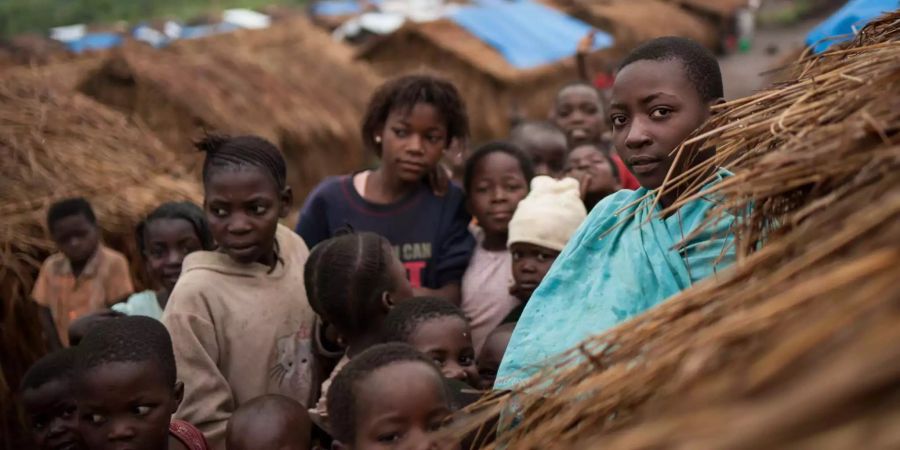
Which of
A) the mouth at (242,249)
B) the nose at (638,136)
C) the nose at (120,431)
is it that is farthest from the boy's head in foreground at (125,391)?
the nose at (638,136)

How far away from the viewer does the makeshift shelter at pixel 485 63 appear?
15094 mm

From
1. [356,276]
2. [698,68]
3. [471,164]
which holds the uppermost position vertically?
[471,164]

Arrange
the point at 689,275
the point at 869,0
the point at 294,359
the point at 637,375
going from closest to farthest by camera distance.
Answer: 1. the point at 637,375
2. the point at 689,275
3. the point at 294,359
4. the point at 869,0

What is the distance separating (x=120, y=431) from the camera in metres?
2.88

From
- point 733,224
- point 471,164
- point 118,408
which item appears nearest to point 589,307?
point 733,224

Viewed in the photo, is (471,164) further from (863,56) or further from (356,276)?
(863,56)

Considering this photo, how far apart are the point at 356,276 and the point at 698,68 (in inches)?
53.5

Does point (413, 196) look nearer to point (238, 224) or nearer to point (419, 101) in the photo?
point (419, 101)

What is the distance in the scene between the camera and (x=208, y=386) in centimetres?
326

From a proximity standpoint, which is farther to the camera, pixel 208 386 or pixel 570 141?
pixel 570 141

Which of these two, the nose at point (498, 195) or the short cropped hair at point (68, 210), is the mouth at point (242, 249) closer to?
the nose at point (498, 195)

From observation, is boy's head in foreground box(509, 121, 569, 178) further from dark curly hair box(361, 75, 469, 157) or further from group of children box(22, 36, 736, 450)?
dark curly hair box(361, 75, 469, 157)

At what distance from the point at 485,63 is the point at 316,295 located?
1244cm

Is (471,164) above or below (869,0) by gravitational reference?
below
